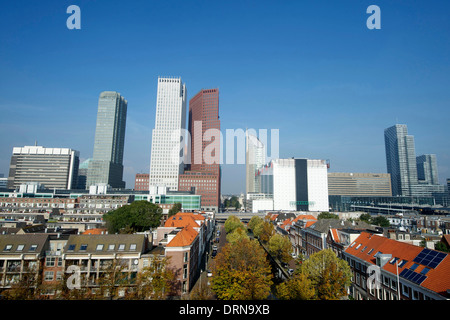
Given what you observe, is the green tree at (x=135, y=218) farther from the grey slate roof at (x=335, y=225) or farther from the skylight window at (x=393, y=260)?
the skylight window at (x=393, y=260)

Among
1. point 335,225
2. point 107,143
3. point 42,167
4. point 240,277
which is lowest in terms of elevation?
point 240,277

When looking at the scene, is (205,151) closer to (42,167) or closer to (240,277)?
(42,167)

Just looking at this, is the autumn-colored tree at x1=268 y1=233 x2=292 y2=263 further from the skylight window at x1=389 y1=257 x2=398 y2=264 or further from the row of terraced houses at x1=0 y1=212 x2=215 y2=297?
the row of terraced houses at x1=0 y1=212 x2=215 y2=297

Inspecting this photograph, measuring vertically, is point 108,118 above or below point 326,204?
above

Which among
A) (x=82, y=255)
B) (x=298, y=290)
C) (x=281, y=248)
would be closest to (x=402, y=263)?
(x=298, y=290)

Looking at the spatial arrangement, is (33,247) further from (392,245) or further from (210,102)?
(210,102)
